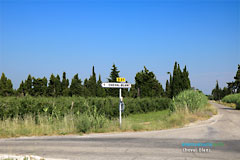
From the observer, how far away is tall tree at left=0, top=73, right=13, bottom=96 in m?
51.4

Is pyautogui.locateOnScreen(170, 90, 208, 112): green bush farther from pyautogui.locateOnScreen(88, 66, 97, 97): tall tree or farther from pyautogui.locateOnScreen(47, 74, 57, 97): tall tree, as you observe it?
pyautogui.locateOnScreen(47, 74, 57, 97): tall tree

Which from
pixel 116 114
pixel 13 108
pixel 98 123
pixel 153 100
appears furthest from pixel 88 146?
pixel 153 100

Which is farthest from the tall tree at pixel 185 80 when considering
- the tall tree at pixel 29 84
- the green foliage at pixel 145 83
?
the tall tree at pixel 29 84

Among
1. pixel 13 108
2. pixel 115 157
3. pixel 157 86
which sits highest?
pixel 157 86

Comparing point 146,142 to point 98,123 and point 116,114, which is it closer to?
point 98,123

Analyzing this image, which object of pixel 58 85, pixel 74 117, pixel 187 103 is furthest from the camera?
pixel 58 85

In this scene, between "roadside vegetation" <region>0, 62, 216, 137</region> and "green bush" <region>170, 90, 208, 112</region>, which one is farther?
"green bush" <region>170, 90, 208, 112</region>

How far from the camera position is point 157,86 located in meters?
72.1

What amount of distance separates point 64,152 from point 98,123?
18.9 ft

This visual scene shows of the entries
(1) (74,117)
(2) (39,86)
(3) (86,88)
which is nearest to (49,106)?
(1) (74,117)

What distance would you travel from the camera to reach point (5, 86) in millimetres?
52250

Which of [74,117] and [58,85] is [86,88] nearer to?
[58,85]

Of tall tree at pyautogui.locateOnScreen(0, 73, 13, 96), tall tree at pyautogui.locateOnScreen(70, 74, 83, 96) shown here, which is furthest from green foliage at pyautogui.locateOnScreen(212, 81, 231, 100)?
tall tree at pyautogui.locateOnScreen(0, 73, 13, 96)

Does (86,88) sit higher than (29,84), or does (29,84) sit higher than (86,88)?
(29,84)
